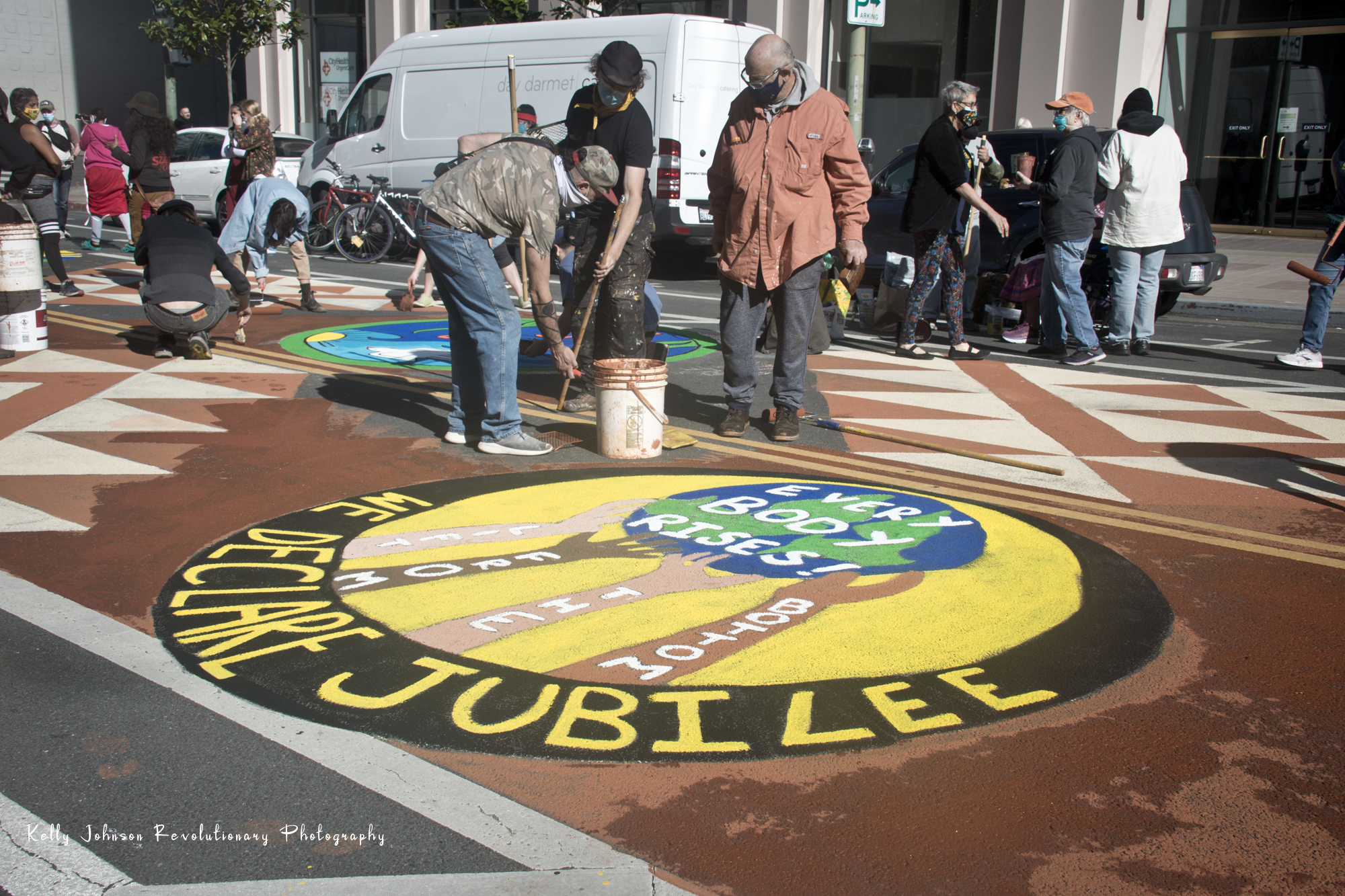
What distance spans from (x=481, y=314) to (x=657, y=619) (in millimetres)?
2355

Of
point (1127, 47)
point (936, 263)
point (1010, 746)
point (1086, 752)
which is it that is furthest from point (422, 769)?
point (1127, 47)

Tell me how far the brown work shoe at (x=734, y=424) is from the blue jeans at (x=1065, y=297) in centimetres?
360

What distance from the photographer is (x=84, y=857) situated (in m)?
2.23

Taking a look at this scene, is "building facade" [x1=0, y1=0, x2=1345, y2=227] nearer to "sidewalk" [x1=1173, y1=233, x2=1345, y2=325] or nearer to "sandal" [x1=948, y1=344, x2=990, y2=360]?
"sidewalk" [x1=1173, y1=233, x2=1345, y2=325]

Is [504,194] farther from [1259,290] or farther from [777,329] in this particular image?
[1259,290]

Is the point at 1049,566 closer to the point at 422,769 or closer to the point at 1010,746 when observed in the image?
the point at 1010,746

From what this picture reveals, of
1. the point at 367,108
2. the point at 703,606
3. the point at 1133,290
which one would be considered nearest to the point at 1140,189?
the point at 1133,290

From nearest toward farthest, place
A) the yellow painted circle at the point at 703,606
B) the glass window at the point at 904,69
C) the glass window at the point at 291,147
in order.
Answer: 1. the yellow painted circle at the point at 703,606
2. the glass window at the point at 291,147
3. the glass window at the point at 904,69

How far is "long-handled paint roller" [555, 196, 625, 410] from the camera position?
5762mm

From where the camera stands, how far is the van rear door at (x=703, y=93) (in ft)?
41.8

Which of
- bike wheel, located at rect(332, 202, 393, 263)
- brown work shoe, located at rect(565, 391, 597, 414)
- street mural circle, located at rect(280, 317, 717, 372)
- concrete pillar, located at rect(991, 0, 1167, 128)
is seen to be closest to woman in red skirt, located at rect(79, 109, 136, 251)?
bike wheel, located at rect(332, 202, 393, 263)

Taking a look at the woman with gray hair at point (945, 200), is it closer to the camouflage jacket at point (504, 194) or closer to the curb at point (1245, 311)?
the camouflage jacket at point (504, 194)

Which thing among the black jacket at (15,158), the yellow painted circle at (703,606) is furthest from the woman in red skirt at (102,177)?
the yellow painted circle at (703,606)

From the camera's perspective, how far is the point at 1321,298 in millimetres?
8234
